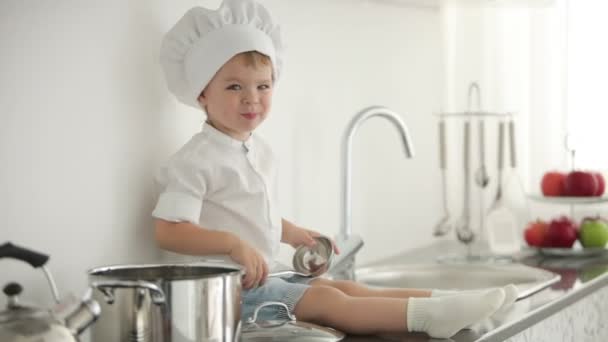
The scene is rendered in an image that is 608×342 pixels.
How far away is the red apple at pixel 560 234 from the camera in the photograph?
2373 millimetres

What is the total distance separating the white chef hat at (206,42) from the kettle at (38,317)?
540 mm

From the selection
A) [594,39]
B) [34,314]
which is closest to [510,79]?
[594,39]

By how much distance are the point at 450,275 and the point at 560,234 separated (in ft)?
1.11

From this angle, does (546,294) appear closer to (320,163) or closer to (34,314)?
(320,163)

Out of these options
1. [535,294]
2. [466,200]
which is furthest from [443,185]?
[535,294]

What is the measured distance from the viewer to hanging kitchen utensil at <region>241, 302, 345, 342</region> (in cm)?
128

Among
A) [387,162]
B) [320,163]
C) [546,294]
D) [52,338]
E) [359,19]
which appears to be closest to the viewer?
[52,338]

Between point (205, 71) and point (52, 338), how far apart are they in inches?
24.5

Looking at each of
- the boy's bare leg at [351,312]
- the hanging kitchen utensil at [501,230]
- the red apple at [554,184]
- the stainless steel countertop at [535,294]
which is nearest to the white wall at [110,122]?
the boy's bare leg at [351,312]

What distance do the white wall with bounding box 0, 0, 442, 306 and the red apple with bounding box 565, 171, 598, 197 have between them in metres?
0.62

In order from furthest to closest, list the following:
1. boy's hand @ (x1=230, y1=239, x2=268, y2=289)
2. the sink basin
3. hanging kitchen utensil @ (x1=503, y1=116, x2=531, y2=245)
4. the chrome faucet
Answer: hanging kitchen utensil @ (x1=503, y1=116, x2=531, y2=245) < the sink basin < the chrome faucet < boy's hand @ (x1=230, y1=239, x2=268, y2=289)

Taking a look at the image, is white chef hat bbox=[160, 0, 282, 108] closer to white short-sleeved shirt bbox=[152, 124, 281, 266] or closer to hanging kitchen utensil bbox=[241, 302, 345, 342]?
white short-sleeved shirt bbox=[152, 124, 281, 266]

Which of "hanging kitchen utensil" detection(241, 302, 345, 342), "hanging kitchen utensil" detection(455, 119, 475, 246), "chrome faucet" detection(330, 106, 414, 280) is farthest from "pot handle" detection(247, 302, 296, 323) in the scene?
Result: "hanging kitchen utensil" detection(455, 119, 475, 246)

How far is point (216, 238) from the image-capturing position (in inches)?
53.4
